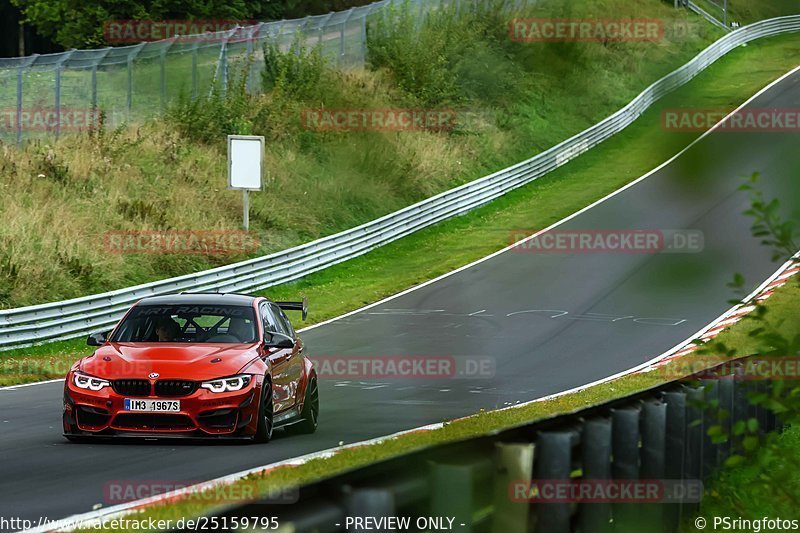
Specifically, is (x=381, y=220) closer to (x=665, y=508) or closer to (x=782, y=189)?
(x=665, y=508)

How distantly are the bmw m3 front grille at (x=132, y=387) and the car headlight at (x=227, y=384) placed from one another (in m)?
0.51

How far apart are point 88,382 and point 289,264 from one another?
2004cm

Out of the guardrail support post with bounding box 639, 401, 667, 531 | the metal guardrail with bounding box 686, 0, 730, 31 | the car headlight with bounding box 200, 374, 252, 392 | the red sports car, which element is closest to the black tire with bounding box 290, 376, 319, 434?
the red sports car

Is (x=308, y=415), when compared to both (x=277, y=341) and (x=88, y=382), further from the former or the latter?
(x=88, y=382)

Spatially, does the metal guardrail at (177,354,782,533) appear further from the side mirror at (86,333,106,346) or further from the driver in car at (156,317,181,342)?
the side mirror at (86,333,106,346)

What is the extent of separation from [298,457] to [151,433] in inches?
62.7

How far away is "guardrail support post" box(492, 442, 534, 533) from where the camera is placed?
4.01 metres

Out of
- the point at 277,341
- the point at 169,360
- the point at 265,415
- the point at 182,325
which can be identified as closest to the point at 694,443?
the point at 265,415

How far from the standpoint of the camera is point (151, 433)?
12.0 m

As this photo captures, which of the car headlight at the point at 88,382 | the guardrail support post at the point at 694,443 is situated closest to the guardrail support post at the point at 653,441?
the guardrail support post at the point at 694,443

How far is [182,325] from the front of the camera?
13.3 meters

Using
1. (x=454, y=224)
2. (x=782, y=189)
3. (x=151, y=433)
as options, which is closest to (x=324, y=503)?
A: (x=782, y=189)

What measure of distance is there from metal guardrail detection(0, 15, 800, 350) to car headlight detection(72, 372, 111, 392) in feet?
16.0

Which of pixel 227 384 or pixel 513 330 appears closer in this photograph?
pixel 227 384
